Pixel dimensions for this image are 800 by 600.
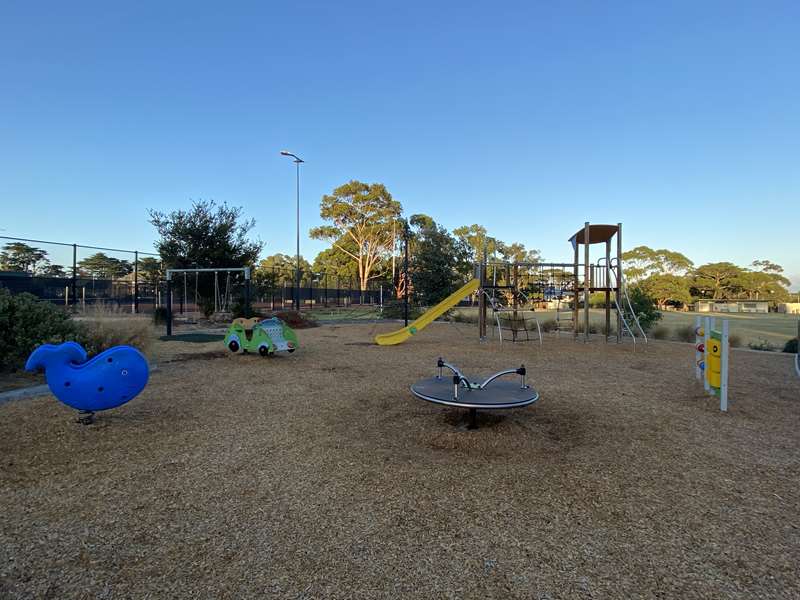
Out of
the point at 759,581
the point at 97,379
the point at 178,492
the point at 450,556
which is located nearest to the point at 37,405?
the point at 97,379

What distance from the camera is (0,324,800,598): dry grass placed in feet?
6.66

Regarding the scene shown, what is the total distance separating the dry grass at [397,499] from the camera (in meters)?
2.03

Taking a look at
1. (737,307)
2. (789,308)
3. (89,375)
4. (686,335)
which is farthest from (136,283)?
(789,308)

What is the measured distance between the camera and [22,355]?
20.6 ft

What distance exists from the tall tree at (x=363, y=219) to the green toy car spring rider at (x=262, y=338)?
107 ft

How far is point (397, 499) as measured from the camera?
2807 millimetres

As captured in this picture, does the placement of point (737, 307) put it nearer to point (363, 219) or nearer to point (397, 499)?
point (363, 219)

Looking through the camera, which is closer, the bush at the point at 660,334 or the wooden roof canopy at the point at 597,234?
the wooden roof canopy at the point at 597,234

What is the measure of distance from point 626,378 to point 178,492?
659 centimetres

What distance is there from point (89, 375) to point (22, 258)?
587 inches

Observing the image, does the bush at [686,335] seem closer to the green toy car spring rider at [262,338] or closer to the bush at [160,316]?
the green toy car spring rider at [262,338]

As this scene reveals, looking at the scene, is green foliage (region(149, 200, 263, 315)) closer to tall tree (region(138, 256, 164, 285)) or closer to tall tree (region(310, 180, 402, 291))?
tall tree (region(138, 256, 164, 285))

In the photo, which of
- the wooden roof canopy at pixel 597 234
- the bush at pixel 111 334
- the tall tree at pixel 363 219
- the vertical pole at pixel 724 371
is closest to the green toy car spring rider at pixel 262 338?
the bush at pixel 111 334

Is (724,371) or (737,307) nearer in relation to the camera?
(724,371)
